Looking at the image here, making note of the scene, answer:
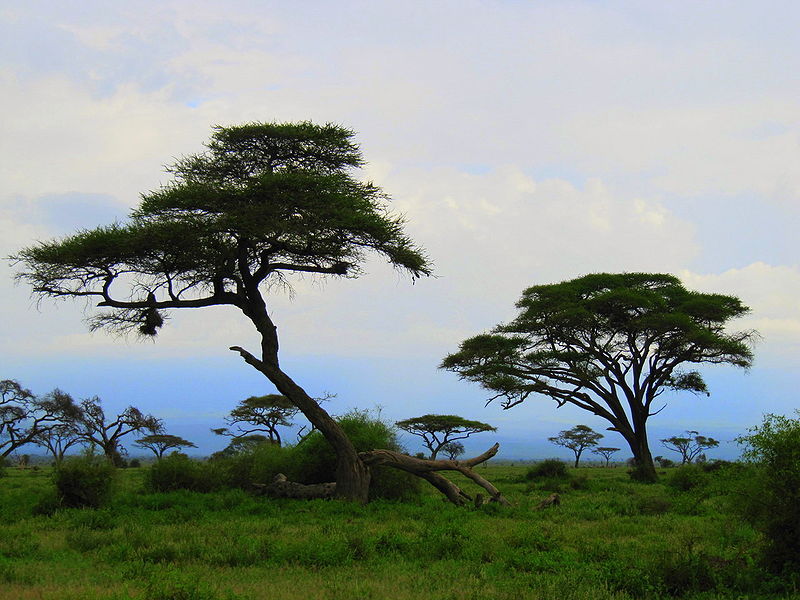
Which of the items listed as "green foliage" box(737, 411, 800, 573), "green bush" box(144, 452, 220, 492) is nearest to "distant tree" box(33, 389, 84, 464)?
"green bush" box(144, 452, 220, 492)

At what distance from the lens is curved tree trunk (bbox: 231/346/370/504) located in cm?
1694

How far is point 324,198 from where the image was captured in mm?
16797

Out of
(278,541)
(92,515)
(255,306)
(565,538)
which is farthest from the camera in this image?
(255,306)

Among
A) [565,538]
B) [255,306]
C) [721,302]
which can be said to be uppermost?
[721,302]

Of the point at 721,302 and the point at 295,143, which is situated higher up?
the point at 295,143

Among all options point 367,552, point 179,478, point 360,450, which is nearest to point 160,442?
point 179,478

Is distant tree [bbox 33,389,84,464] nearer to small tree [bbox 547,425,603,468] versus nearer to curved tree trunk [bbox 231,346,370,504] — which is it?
curved tree trunk [bbox 231,346,370,504]

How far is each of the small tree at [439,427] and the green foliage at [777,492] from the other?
4061cm

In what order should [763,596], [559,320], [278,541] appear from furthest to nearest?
[559,320] → [278,541] → [763,596]

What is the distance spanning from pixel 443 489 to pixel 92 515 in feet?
28.2

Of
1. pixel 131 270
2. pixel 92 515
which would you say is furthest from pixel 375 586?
pixel 131 270

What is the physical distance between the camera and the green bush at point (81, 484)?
1569 centimetres

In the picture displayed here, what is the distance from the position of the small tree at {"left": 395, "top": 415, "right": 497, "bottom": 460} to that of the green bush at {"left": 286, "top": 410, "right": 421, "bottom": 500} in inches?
1167

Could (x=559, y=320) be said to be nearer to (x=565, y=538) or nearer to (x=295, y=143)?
(x=295, y=143)
